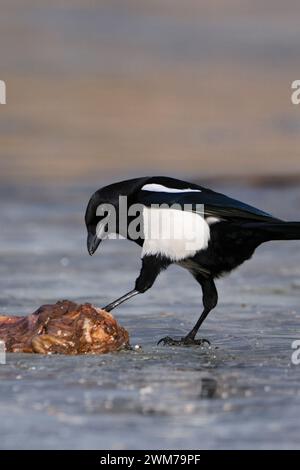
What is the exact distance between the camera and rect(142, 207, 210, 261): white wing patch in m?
7.62

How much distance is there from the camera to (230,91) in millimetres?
17125

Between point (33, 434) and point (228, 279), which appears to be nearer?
point (33, 434)

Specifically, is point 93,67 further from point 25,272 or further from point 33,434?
point 33,434

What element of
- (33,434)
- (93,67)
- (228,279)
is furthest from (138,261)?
(93,67)

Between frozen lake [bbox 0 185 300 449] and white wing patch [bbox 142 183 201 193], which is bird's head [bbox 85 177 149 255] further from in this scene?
frozen lake [bbox 0 185 300 449]

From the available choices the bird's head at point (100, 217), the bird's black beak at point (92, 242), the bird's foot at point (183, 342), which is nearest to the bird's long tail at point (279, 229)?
the bird's foot at point (183, 342)

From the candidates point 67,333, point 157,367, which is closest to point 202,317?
point 67,333

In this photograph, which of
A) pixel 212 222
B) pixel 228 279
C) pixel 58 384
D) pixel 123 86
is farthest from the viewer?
pixel 123 86

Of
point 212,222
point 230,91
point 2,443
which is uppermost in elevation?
point 230,91

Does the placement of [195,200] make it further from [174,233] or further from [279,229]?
[279,229]

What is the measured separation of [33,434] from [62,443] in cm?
18

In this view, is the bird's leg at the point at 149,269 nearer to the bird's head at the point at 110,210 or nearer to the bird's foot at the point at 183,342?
the bird's head at the point at 110,210

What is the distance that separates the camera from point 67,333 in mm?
6895

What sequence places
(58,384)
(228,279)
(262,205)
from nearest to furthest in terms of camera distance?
(58,384) < (228,279) < (262,205)
